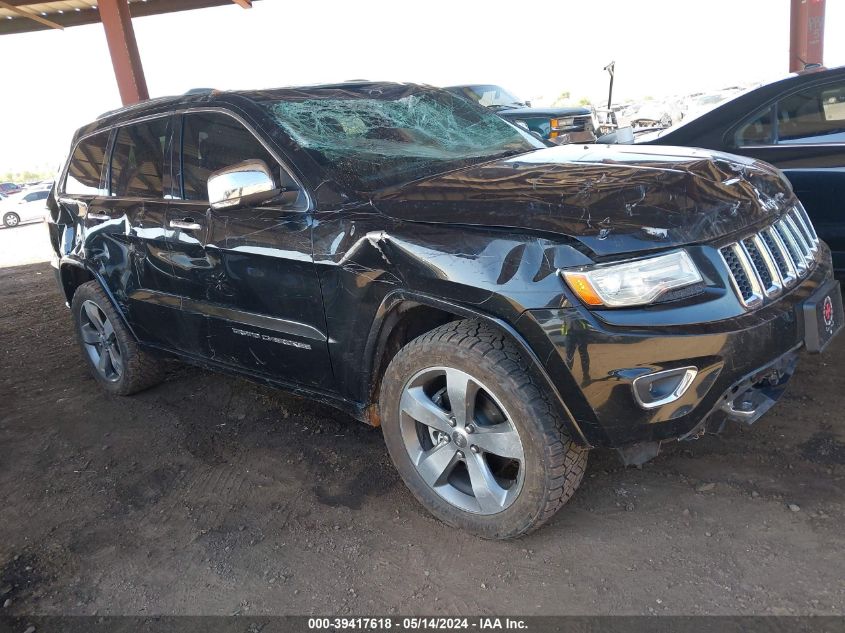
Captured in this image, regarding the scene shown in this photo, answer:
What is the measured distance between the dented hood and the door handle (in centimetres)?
110

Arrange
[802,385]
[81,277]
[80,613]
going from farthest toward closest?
[81,277], [802,385], [80,613]

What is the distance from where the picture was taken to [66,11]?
508 inches

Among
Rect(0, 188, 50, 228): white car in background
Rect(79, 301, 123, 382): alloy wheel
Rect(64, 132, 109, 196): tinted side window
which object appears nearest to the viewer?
Rect(64, 132, 109, 196): tinted side window

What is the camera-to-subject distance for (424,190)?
8.99ft

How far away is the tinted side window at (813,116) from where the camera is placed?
414 cm

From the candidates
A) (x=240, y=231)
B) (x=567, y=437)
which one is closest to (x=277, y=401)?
(x=240, y=231)

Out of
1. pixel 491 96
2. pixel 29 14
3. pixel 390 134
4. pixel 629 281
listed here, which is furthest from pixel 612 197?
pixel 29 14

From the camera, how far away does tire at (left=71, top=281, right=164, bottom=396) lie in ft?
14.1

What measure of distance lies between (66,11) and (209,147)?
40.0 feet

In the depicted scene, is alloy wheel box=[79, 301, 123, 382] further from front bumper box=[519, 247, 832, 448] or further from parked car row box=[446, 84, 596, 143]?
parked car row box=[446, 84, 596, 143]

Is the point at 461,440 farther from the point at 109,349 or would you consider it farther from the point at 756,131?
the point at 756,131

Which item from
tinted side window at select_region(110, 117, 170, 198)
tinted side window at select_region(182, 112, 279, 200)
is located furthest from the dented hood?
tinted side window at select_region(110, 117, 170, 198)

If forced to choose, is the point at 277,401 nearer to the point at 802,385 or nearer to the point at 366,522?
the point at 366,522

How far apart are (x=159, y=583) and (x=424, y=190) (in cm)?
189
